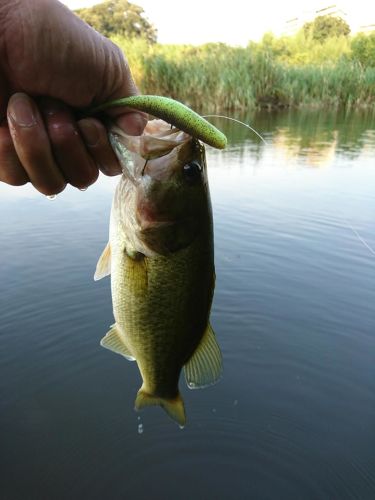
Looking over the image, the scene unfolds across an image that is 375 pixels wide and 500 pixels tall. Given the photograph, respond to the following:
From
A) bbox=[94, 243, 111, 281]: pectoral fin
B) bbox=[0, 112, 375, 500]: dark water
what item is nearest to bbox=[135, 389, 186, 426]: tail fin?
bbox=[94, 243, 111, 281]: pectoral fin

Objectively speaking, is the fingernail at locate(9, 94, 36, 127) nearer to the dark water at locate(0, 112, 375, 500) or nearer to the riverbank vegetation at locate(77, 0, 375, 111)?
the dark water at locate(0, 112, 375, 500)

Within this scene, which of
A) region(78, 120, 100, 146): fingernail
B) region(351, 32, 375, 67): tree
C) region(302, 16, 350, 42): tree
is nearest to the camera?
region(78, 120, 100, 146): fingernail

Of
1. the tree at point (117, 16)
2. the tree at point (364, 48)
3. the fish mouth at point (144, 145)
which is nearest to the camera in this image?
the fish mouth at point (144, 145)

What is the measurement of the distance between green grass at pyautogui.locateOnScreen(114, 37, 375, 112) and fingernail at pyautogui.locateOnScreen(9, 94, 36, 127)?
18208mm

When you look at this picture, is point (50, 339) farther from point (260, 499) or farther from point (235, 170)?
point (235, 170)

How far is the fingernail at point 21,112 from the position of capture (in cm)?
167

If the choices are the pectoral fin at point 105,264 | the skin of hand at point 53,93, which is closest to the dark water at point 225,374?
Answer: the pectoral fin at point 105,264

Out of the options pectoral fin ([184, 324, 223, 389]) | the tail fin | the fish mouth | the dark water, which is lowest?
the dark water

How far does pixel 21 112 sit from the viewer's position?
1.67m

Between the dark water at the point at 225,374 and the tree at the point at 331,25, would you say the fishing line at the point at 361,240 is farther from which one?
the tree at the point at 331,25

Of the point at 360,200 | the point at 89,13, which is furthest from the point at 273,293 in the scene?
the point at 89,13

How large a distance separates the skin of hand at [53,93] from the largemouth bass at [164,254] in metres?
0.18

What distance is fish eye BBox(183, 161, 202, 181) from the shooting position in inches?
62.9

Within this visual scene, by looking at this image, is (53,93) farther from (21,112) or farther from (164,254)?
(164,254)
